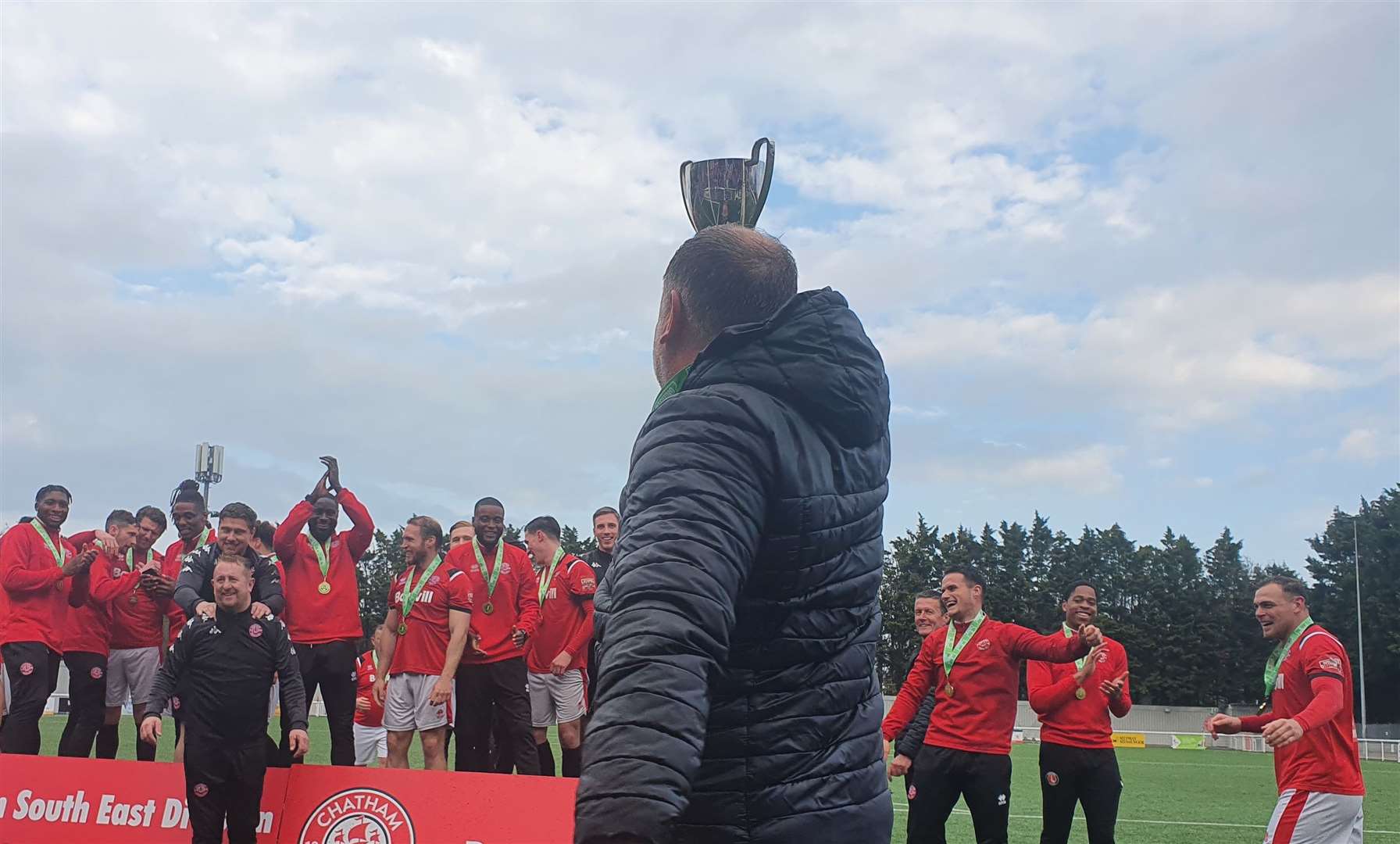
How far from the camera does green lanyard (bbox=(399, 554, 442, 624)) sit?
11.7 metres

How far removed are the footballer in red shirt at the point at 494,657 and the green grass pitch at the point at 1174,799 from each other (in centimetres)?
419

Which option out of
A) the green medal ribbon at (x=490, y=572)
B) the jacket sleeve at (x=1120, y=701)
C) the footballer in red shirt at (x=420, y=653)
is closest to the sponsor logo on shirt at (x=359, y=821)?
the footballer in red shirt at (x=420, y=653)

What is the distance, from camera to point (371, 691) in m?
15.2

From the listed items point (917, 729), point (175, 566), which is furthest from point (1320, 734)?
point (175, 566)

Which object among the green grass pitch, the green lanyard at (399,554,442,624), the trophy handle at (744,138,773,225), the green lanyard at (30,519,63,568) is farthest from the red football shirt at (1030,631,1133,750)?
the green lanyard at (30,519,63,568)

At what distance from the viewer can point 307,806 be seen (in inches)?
350

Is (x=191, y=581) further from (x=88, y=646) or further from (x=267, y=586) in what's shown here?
(x=88, y=646)

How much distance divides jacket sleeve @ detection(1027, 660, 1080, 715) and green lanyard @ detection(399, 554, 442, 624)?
5.45 metres

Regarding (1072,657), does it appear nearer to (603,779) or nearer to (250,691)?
(250,691)

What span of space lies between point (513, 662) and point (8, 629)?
4.45 metres


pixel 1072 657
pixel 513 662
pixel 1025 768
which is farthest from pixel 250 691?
pixel 1025 768

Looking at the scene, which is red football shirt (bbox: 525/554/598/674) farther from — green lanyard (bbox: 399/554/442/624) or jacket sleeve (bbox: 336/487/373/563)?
jacket sleeve (bbox: 336/487/373/563)

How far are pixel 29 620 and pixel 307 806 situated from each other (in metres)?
4.06

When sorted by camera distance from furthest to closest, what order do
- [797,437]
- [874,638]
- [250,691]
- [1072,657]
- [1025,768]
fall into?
[1025,768] → [1072,657] → [250,691] → [874,638] → [797,437]
